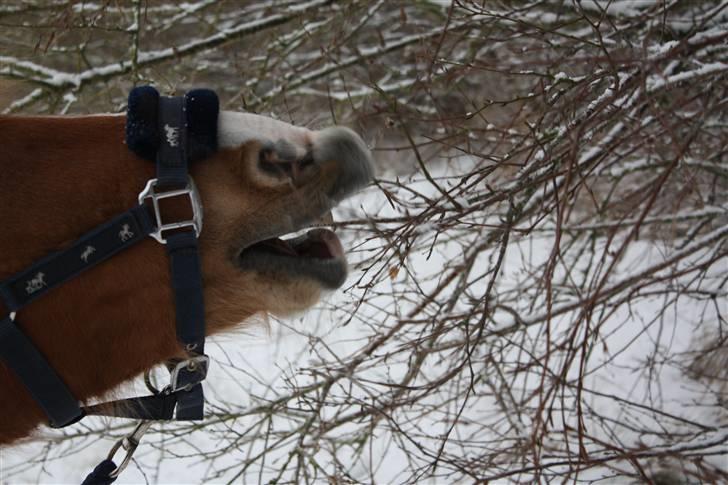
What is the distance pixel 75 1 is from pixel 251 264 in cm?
270

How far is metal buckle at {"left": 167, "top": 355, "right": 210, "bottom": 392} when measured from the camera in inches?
75.0

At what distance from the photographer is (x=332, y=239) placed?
195 centimetres

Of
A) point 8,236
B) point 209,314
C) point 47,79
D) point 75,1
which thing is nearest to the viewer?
point 8,236

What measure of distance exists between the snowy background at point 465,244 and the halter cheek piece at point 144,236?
307 millimetres

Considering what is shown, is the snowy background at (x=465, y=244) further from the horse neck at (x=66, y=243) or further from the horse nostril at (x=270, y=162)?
the horse nostril at (x=270, y=162)

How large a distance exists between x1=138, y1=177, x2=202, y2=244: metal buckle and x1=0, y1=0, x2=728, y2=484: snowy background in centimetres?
49

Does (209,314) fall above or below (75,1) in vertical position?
below

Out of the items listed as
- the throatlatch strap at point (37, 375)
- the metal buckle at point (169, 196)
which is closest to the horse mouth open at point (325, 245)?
the metal buckle at point (169, 196)

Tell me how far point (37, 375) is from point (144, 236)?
45 centimetres

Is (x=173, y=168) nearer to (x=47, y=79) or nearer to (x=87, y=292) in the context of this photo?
(x=87, y=292)

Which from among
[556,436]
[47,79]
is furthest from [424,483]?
[47,79]

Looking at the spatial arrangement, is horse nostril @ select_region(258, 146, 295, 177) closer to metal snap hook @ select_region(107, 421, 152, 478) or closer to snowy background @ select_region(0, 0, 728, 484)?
snowy background @ select_region(0, 0, 728, 484)

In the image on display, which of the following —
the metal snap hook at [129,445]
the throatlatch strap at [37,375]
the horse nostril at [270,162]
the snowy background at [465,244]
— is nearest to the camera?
the throatlatch strap at [37,375]

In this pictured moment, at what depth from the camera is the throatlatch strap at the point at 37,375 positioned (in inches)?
65.5
